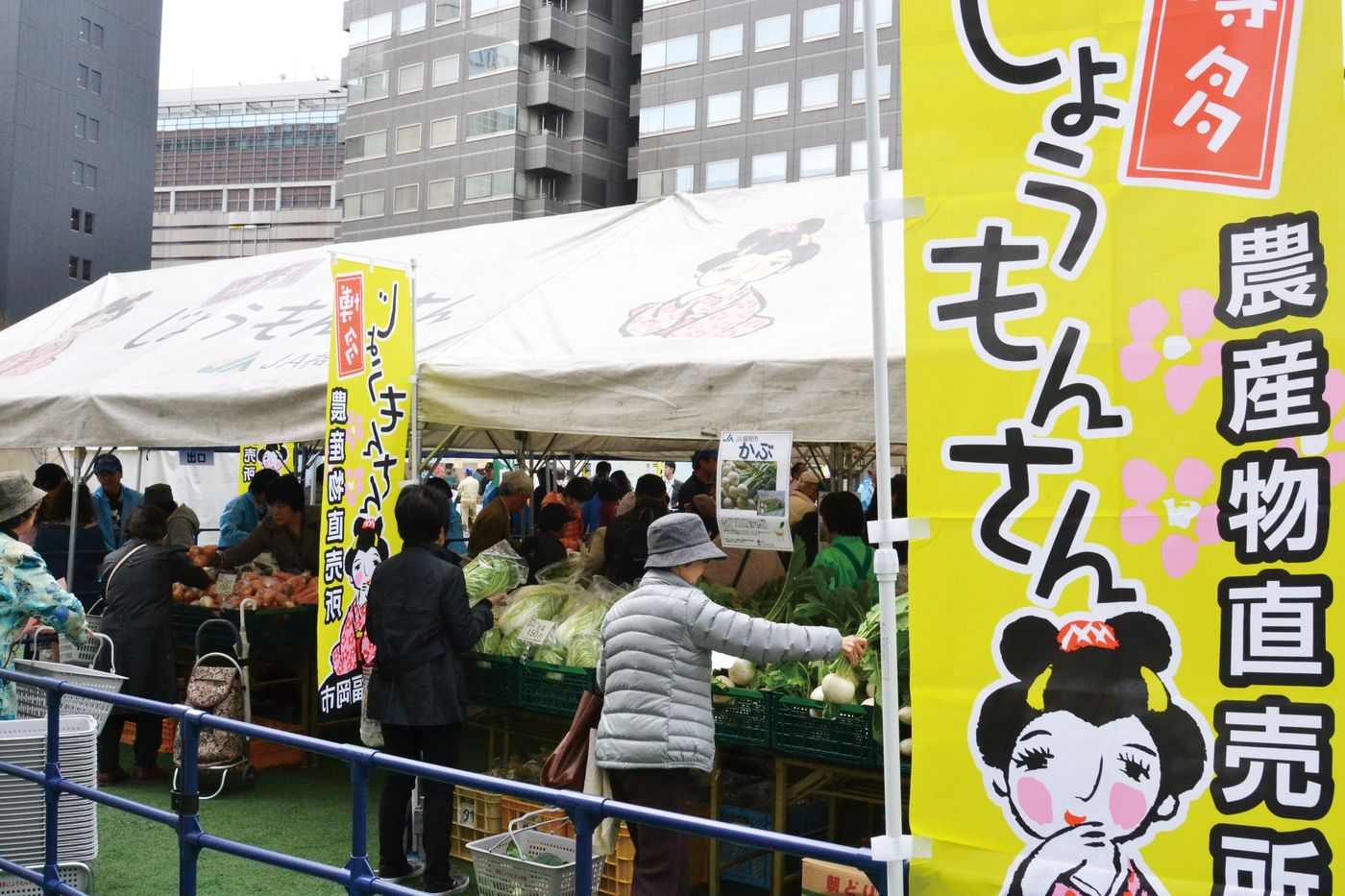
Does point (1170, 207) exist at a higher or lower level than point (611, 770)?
higher

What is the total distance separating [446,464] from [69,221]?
→ 1440 inches

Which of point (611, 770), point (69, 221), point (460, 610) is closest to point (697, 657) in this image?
point (611, 770)

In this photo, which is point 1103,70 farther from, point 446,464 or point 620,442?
point 446,464

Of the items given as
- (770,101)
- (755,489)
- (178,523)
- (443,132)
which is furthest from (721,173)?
(755,489)

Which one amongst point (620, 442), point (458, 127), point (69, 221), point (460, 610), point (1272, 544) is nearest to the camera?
point (1272, 544)

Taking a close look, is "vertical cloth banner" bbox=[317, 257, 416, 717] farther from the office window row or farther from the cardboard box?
the office window row

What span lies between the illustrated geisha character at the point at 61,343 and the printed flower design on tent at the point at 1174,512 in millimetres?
9773

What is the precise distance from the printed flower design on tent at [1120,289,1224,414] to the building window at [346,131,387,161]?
54.1m

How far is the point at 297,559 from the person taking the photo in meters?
9.25

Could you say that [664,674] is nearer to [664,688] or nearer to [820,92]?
[664,688]

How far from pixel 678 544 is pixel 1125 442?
231 cm

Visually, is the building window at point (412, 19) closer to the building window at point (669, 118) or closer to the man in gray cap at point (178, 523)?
the building window at point (669, 118)

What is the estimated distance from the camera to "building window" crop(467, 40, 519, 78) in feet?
165

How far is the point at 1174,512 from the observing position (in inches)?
87.9
